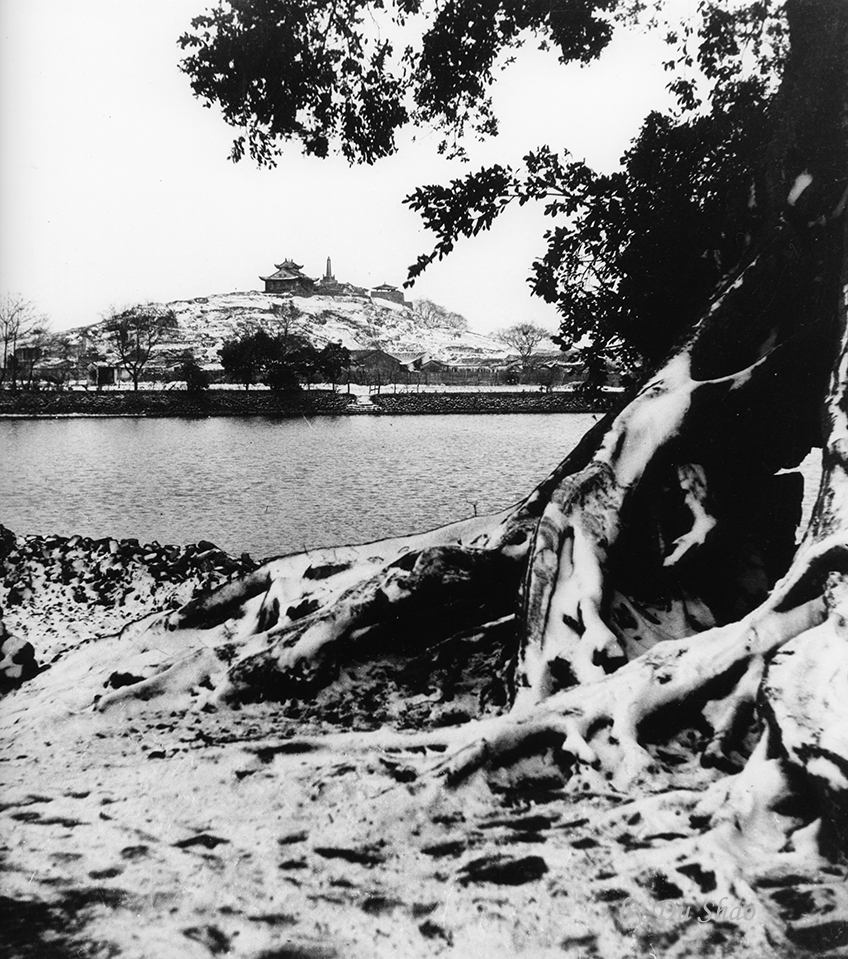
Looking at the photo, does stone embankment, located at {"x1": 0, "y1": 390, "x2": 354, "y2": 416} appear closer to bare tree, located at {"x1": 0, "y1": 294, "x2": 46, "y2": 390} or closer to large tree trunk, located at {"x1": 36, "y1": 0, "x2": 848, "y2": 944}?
bare tree, located at {"x1": 0, "y1": 294, "x2": 46, "y2": 390}

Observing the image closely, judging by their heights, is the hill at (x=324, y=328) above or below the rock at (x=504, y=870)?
above

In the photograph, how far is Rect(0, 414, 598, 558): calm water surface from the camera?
14812mm

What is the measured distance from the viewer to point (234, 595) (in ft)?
17.1

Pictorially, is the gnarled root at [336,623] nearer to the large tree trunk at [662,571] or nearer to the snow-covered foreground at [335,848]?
the large tree trunk at [662,571]

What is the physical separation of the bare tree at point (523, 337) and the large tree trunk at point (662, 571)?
159ft

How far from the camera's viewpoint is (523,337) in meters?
70.1

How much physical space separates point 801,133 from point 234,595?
4962 mm

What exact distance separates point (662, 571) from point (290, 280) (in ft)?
320

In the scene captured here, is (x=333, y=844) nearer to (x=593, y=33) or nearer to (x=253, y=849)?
(x=253, y=849)

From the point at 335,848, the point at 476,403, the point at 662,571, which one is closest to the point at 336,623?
the point at 335,848

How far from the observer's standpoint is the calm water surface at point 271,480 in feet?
48.6

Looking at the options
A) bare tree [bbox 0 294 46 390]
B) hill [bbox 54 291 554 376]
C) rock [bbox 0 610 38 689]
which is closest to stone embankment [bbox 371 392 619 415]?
bare tree [bbox 0 294 46 390]

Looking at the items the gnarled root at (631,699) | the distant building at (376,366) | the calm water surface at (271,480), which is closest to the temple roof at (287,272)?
the distant building at (376,366)

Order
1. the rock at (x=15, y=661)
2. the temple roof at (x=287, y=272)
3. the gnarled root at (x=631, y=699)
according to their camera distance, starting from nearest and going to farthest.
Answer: the gnarled root at (x=631, y=699)
the rock at (x=15, y=661)
the temple roof at (x=287, y=272)
